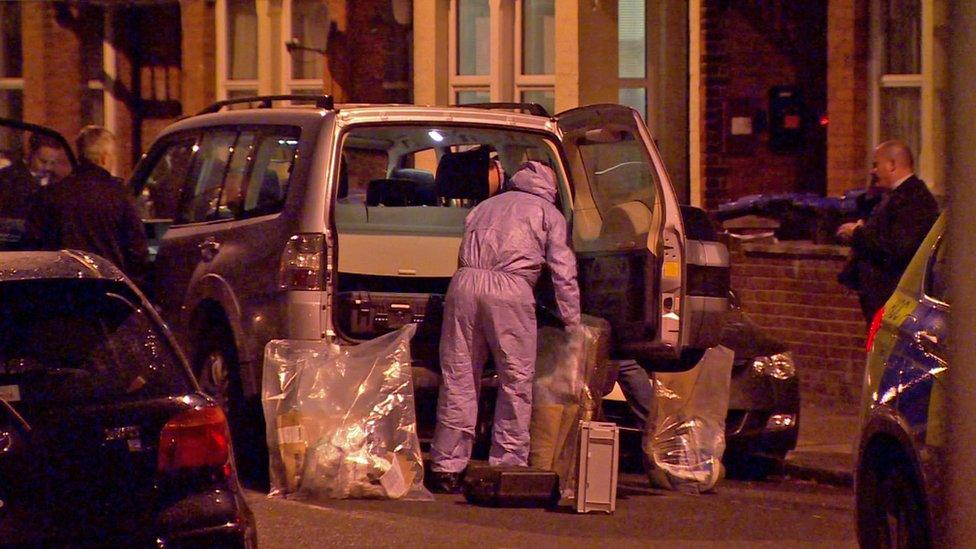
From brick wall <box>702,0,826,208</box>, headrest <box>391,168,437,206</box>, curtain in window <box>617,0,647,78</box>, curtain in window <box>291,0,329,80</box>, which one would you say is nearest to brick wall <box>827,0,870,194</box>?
brick wall <box>702,0,826,208</box>

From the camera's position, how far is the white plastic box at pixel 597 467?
8.22 m

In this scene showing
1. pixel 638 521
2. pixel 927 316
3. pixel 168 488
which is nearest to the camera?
pixel 168 488

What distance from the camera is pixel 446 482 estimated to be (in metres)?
8.74

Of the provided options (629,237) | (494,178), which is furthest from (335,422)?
(629,237)

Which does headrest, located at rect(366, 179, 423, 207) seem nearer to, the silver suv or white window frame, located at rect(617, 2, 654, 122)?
the silver suv

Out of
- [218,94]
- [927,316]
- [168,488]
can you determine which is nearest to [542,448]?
[927,316]

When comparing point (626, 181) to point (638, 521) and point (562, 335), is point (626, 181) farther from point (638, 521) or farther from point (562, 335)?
point (638, 521)

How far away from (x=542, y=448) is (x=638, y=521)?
712 millimetres

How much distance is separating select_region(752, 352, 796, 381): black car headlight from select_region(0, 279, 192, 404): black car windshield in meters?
5.16

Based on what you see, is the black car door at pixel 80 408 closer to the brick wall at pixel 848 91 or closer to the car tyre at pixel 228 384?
the car tyre at pixel 228 384

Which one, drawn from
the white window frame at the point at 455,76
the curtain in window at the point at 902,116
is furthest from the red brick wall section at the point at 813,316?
the white window frame at the point at 455,76

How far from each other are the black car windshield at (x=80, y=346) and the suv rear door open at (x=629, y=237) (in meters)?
4.00

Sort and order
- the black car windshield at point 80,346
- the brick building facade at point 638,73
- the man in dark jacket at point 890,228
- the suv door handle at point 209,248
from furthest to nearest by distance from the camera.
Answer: the brick building facade at point 638,73 → the man in dark jacket at point 890,228 → the suv door handle at point 209,248 → the black car windshield at point 80,346

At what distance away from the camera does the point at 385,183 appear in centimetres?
1016
